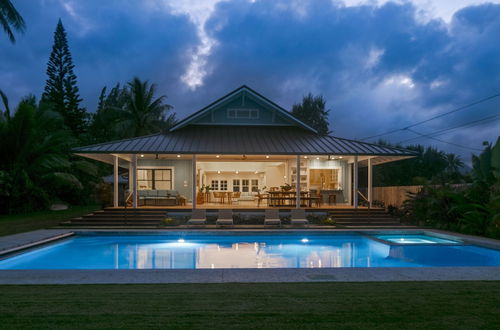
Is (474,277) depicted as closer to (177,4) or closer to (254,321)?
(254,321)

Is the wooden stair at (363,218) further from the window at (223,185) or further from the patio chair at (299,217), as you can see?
the window at (223,185)

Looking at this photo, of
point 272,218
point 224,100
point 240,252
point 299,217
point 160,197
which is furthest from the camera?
point 224,100

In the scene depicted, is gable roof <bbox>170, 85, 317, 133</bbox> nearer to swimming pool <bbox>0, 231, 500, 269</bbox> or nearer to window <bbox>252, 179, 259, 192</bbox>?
window <bbox>252, 179, 259, 192</bbox>

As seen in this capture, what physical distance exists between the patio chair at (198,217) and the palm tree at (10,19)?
12038mm

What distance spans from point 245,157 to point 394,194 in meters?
7.81

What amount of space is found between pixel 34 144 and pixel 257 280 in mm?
17587

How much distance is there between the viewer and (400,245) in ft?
34.7

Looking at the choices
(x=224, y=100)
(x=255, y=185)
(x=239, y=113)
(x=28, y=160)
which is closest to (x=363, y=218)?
(x=239, y=113)

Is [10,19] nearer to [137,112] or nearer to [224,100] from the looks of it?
[224,100]

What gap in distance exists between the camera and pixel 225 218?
15047 mm

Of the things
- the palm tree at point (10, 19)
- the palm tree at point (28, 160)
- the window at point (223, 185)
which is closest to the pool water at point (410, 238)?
the window at point (223, 185)

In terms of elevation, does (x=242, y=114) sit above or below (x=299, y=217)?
above

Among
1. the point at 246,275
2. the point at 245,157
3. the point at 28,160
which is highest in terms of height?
the point at 245,157

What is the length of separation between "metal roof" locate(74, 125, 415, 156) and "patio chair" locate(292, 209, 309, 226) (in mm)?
2442
